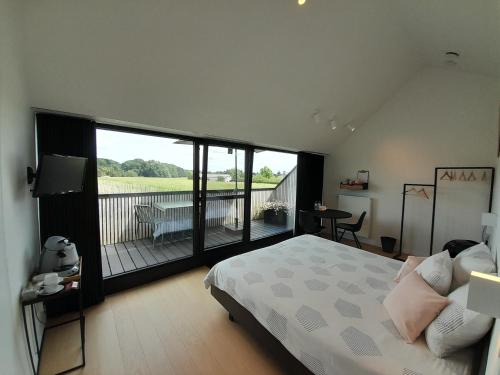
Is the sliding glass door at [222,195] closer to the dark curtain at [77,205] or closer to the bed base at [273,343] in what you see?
the dark curtain at [77,205]

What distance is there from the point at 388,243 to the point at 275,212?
87.4 inches

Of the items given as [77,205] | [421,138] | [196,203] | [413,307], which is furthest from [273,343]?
[421,138]

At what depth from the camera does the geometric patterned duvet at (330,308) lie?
3.67 feet

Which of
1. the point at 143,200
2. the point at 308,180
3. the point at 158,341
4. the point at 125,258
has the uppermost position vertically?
the point at 308,180

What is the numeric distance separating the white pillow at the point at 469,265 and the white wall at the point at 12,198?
2641mm

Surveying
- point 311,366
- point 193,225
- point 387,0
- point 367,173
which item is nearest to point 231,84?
point 387,0

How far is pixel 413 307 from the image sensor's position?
4.22 feet

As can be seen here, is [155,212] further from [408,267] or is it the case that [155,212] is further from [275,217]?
[408,267]

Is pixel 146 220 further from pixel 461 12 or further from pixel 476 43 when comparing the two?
pixel 476 43

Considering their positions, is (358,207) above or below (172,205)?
below

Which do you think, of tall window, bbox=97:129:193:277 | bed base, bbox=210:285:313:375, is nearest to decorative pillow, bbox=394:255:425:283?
bed base, bbox=210:285:313:375

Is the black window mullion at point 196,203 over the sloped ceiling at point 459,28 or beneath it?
beneath

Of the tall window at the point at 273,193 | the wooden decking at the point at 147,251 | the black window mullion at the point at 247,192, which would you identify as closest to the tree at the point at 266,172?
the tall window at the point at 273,193

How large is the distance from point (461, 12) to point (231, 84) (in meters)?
2.16
